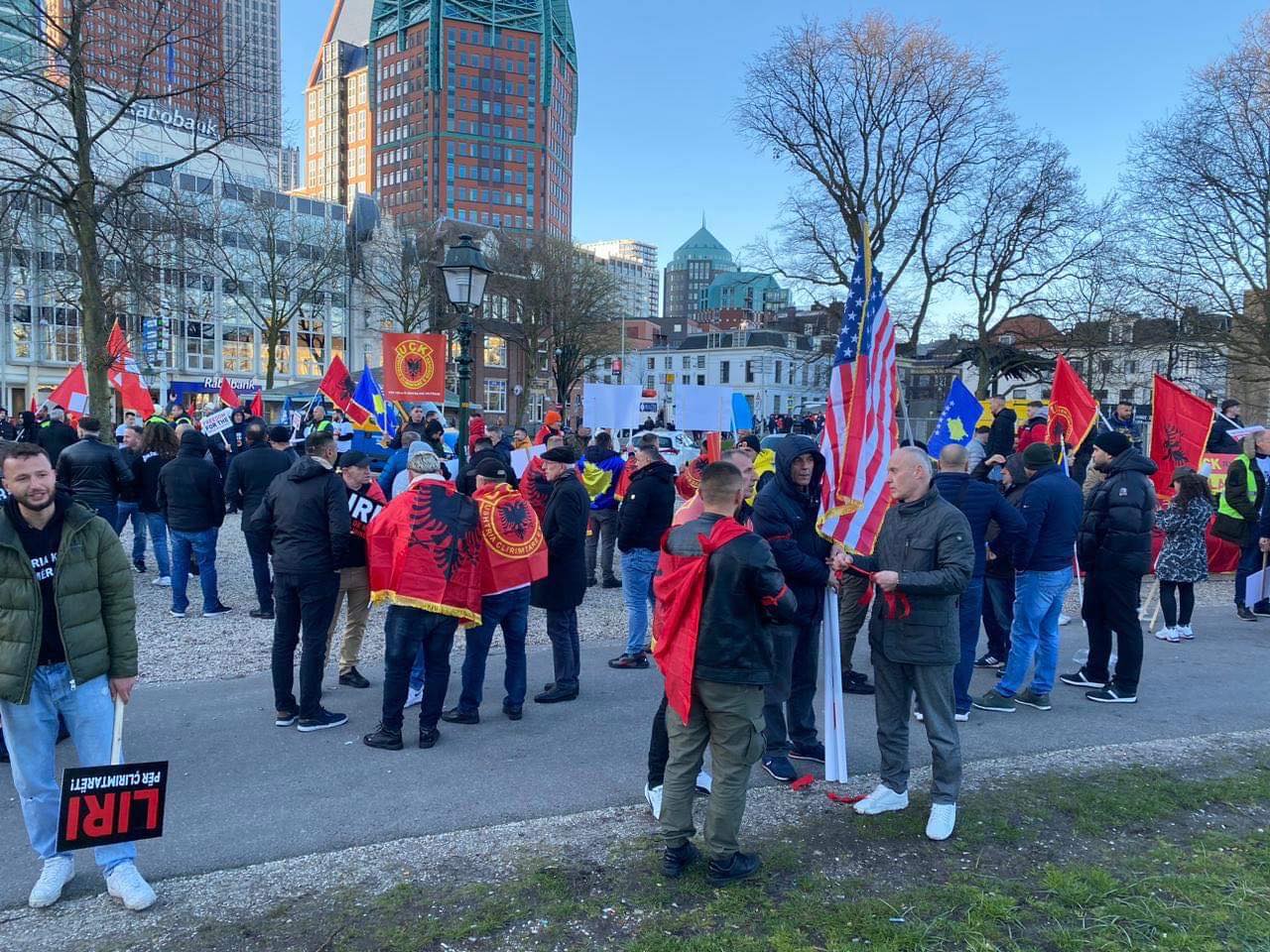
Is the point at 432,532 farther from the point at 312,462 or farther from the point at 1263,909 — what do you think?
the point at 1263,909

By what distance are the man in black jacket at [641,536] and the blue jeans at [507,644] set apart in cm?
139

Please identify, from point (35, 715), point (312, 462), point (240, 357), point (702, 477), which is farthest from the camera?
point (240, 357)

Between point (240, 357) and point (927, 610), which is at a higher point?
point (240, 357)

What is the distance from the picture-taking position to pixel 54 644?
3344mm

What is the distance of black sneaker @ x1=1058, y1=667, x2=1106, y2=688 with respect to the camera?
6492 millimetres

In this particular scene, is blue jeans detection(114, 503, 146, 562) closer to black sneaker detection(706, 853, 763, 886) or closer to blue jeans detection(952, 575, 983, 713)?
black sneaker detection(706, 853, 763, 886)

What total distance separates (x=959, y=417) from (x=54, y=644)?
1199 centimetres

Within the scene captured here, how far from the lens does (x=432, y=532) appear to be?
5.05m

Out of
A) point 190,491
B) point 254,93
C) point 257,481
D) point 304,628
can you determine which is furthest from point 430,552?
point 254,93

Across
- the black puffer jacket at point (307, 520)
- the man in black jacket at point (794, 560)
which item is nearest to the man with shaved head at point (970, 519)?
the man in black jacket at point (794, 560)

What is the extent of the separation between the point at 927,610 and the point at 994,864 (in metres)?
1.18

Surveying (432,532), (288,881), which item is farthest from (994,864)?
(432,532)

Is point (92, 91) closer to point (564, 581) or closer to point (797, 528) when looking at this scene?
point (564, 581)

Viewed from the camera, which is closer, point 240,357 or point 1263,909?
point 1263,909
